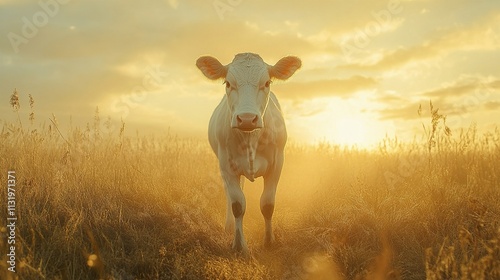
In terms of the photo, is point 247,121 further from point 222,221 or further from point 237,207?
point 222,221

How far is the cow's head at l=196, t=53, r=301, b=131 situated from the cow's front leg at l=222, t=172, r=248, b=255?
1024 mm

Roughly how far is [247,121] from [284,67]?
159cm

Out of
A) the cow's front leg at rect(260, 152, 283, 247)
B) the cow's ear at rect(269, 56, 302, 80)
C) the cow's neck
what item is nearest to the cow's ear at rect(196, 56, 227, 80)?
the cow's ear at rect(269, 56, 302, 80)

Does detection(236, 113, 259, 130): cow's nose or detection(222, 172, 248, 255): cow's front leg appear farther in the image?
detection(222, 172, 248, 255): cow's front leg

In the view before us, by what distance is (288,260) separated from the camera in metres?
5.51

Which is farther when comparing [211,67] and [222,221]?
[222,221]

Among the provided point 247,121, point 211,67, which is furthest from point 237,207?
point 211,67

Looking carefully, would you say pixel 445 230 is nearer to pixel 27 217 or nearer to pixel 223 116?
pixel 223 116

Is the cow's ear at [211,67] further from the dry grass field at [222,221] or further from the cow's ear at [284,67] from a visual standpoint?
the dry grass field at [222,221]

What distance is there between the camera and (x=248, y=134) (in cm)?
595

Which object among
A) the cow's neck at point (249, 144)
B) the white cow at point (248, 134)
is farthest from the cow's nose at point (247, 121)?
the cow's neck at point (249, 144)

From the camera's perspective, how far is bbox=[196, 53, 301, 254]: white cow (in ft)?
19.0

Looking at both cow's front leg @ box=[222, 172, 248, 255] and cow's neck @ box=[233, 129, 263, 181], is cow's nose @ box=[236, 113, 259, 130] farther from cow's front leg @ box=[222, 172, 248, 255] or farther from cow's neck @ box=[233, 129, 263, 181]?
cow's front leg @ box=[222, 172, 248, 255]

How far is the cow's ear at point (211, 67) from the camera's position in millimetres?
6238
